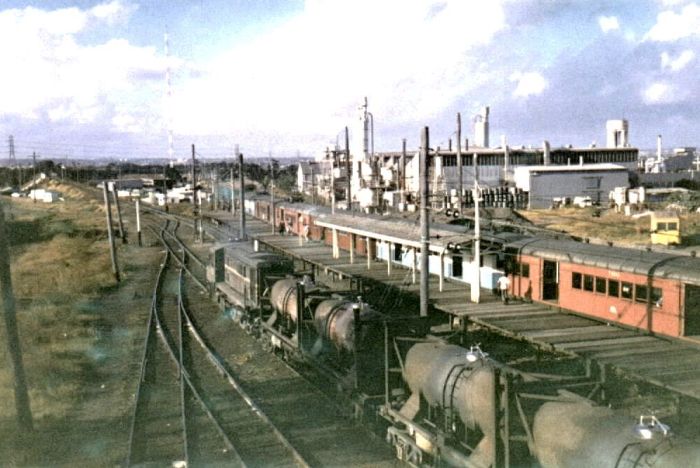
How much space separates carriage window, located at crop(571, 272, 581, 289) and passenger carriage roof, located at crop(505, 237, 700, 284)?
48 centimetres

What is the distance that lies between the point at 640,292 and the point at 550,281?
4.90 metres

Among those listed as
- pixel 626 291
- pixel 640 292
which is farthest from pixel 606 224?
pixel 640 292

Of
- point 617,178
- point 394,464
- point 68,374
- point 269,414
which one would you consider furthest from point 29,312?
point 617,178

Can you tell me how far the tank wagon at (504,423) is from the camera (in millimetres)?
7609

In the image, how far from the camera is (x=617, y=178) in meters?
75.6

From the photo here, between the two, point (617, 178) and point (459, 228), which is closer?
point (459, 228)

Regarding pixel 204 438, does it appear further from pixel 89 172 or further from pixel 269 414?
pixel 89 172

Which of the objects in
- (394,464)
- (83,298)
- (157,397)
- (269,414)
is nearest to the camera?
(394,464)

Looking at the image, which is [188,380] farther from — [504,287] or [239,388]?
[504,287]

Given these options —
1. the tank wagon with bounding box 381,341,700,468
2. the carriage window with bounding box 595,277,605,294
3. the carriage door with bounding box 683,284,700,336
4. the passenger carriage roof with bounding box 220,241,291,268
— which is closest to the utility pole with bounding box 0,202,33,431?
the tank wagon with bounding box 381,341,700,468

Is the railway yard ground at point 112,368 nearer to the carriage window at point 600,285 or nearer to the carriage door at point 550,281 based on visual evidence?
the carriage door at point 550,281

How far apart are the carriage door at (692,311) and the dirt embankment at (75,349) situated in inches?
631

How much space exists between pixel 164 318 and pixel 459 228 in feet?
48.5

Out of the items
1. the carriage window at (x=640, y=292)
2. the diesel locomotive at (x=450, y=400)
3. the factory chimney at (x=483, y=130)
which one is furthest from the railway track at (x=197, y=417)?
the factory chimney at (x=483, y=130)
